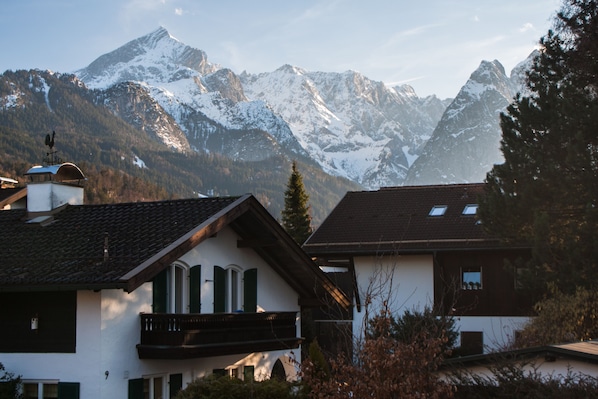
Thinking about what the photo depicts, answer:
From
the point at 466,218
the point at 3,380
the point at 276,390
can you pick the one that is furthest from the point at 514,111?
the point at 3,380

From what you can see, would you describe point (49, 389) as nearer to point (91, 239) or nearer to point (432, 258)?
point (91, 239)

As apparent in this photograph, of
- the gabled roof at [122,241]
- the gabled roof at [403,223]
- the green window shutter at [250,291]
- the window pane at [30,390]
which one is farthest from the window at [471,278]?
the window pane at [30,390]

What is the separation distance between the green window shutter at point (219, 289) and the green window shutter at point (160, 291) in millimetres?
2065

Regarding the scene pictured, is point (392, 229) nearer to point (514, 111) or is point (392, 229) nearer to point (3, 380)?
point (514, 111)

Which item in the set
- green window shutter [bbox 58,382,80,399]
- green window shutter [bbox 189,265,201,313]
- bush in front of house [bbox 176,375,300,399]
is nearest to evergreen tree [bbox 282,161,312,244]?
green window shutter [bbox 189,265,201,313]

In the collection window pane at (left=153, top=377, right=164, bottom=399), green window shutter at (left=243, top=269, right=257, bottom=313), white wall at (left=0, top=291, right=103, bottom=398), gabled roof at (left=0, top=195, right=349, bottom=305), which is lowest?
window pane at (left=153, top=377, right=164, bottom=399)

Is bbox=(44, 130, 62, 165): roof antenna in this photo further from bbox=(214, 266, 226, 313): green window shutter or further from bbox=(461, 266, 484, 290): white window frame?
bbox=(461, 266, 484, 290): white window frame

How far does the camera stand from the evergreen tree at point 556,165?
977 inches

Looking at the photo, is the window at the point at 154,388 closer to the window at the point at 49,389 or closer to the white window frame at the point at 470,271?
the window at the point at 49,389

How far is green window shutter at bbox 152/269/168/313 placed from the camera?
1958cm

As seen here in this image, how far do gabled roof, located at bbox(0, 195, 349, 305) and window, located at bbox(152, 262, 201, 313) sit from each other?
2.58 feet

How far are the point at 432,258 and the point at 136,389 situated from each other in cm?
1861

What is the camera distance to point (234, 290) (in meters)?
23.1

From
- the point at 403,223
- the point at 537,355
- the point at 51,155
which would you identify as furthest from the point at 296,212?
the point at 537,355
